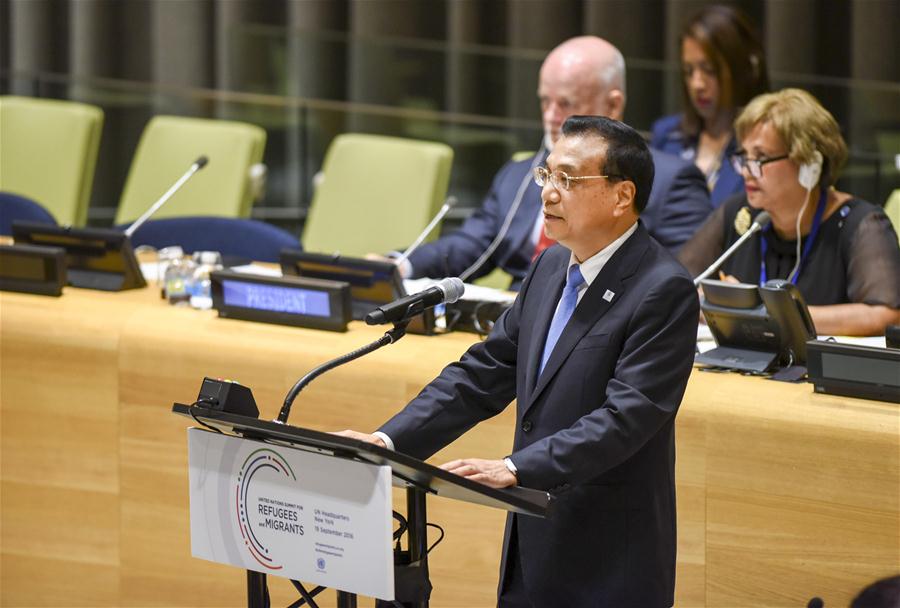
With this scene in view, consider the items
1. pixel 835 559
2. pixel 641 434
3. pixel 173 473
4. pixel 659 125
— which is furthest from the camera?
pixel 659 125

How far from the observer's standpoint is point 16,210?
16.5 feet

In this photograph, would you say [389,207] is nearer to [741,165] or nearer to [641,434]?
[741,165]

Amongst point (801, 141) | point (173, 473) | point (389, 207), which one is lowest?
point (173, 473)

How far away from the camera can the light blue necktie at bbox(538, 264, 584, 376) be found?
2451 millimetres

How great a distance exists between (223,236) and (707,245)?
1634mm

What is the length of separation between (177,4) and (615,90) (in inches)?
184

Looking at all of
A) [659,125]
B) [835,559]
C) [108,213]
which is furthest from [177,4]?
[835,559]

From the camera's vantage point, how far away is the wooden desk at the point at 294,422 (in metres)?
2.79

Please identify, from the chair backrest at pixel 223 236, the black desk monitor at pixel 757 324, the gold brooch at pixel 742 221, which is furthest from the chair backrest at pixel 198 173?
the black desk monitor at pixel 757 324

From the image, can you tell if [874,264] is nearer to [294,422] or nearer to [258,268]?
[294,422]

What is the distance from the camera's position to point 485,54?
22.2ft

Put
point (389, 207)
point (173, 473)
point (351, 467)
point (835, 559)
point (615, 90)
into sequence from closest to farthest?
point (351, 467), point (835, 559), point (173, 473), point (615, 90), point (389, 207)

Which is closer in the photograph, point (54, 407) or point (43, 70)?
point (54, 407)

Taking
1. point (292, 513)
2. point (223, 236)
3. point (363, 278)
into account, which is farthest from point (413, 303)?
point (223, 236)
